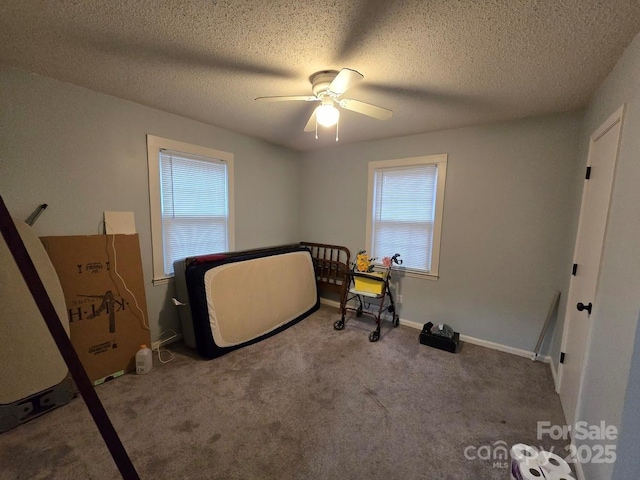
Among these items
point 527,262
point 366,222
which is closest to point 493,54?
point 527,262

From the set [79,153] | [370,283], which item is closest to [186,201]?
[79,153]

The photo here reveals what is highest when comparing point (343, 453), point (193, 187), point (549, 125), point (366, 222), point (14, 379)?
point (549, 125)

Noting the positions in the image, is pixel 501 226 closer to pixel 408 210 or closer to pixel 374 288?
pixel 408 210

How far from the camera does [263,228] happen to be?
378 cm

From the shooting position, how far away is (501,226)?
108 inches

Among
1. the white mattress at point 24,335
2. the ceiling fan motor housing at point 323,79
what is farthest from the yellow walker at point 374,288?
the white mattress at point 24,335

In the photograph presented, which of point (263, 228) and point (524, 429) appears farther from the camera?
point (263, 228)

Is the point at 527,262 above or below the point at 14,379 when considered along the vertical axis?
above

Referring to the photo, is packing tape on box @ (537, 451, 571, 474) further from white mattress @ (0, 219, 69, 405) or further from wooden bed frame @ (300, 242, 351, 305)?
white mattress @ (0, 219, 69, 405)

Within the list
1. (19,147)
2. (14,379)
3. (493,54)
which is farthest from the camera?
(19,147)

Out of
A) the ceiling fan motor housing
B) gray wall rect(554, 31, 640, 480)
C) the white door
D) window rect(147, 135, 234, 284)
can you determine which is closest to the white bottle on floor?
window rect(147, 135, 234, 284)

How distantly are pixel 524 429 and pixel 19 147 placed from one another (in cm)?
401

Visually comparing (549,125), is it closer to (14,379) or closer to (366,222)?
(366,222)

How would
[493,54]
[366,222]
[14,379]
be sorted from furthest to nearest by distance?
[366,222]
[14,379]
[493,54]
